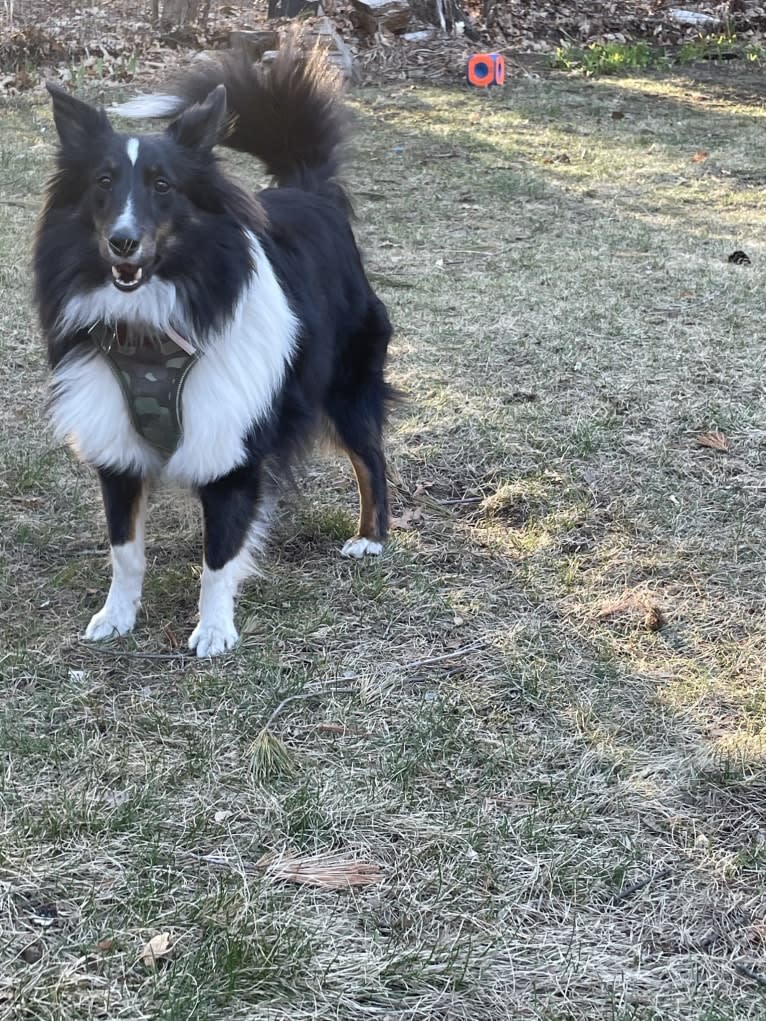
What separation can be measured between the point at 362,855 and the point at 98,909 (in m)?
0.55

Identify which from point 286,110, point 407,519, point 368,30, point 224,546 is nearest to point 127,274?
point 224,546

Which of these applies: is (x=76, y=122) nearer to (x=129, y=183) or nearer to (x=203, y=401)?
(x=129, y=183)

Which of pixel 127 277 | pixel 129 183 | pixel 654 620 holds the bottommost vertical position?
pixel 654 620

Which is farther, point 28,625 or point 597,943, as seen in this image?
point 28,625

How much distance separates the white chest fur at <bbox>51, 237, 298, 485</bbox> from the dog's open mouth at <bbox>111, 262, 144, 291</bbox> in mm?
213

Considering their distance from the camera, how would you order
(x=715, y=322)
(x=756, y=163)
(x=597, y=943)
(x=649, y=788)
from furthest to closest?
1. (x=756, y=163)
2. (x=715, y=322)
3. (x=649, y=788)
4. (x=597, y=943)

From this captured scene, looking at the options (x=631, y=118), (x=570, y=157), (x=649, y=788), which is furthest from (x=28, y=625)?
(x=631, y=118)

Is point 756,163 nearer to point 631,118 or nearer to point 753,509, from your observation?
point 631,118

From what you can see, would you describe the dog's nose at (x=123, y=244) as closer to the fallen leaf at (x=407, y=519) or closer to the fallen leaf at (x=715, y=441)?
the fallen leaf at (x=407, y=519)

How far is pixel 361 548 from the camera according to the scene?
3482 mm

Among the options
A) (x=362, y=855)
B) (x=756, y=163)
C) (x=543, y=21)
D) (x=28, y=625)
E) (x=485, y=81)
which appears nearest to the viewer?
(x=362, y=855)

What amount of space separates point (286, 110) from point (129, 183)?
119cm

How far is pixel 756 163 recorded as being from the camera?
8586 mm

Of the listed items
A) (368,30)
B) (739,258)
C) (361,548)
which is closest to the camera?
(361,548)
